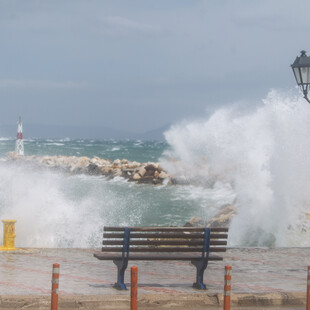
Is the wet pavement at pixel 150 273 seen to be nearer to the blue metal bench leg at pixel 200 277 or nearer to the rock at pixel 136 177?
the blue metal bench leg at pixel 200 277

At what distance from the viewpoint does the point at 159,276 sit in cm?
956

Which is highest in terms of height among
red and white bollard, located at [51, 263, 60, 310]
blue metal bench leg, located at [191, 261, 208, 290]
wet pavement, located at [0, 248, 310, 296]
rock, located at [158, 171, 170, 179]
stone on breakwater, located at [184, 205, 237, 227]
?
red and white bollard, located at [51, 263, 60, 310]

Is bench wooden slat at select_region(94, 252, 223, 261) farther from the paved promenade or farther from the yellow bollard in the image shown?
the yellow bollard

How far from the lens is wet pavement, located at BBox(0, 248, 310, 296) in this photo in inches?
335

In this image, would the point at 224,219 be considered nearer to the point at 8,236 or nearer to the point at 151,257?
the point at 8,236

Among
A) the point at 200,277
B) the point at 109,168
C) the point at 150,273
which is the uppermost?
the point at 200,277

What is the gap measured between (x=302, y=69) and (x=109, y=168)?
123ft

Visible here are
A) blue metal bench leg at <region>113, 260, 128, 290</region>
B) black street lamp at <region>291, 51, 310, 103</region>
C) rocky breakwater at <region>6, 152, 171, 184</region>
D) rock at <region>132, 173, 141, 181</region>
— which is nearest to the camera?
blue metal bench leg at <region>113, 260, 128, 290</region>

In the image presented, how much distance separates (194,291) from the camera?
8492 mm

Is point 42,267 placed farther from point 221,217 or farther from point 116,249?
point 221,217

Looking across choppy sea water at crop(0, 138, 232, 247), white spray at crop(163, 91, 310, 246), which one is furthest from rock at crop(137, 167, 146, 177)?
white spray at crop(163, 91, 310, 246)

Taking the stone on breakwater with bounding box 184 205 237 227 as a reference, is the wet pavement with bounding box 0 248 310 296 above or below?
above

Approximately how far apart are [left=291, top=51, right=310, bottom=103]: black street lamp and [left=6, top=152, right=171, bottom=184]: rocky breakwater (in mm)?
30293

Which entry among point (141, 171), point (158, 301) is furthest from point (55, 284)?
point (141, 171)
